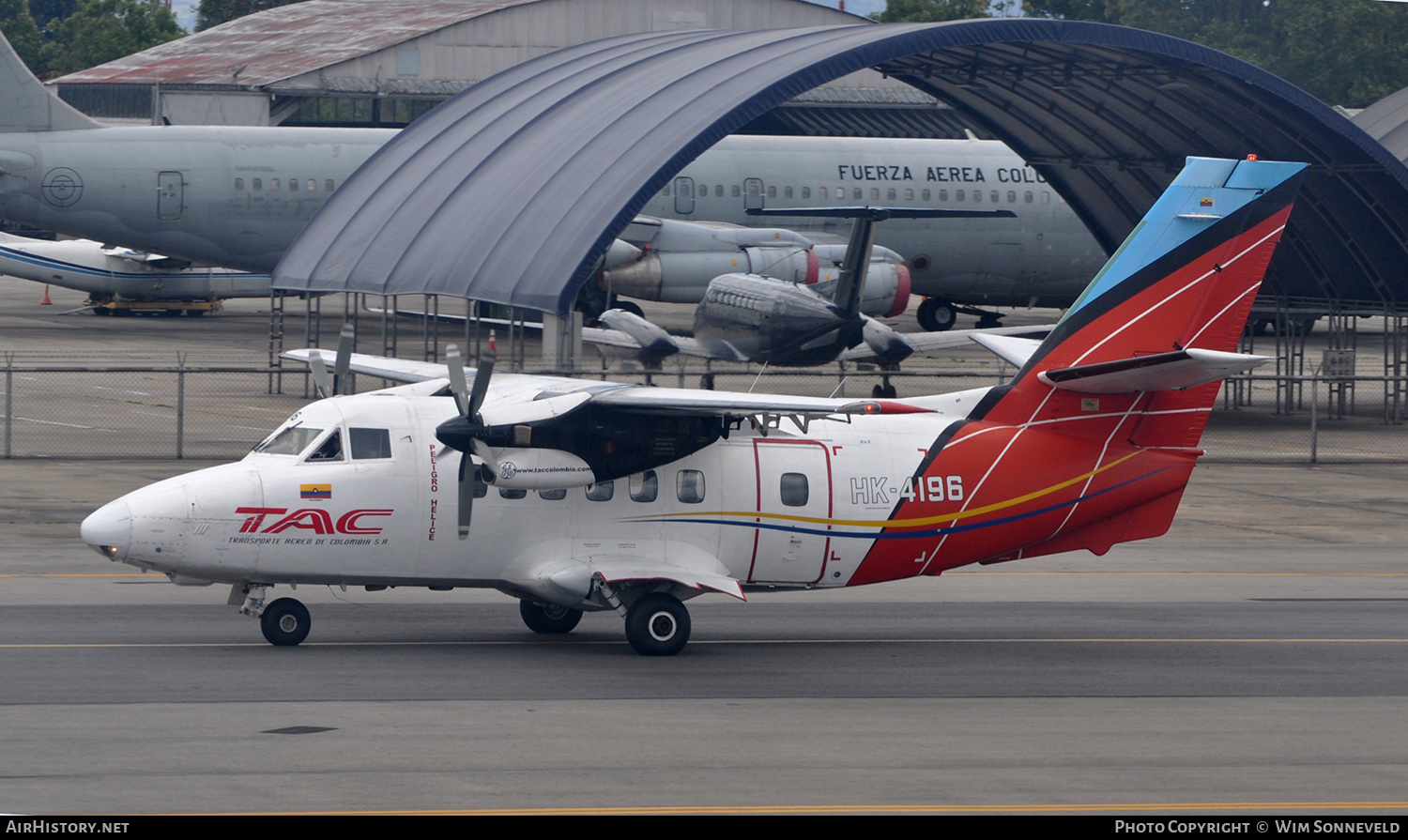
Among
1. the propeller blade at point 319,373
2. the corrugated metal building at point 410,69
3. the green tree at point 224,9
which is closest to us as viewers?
the propeller blade at point 319,373

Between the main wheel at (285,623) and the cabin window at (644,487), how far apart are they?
367 centimetres

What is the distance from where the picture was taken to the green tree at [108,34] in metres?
113

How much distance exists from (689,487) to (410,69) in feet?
204

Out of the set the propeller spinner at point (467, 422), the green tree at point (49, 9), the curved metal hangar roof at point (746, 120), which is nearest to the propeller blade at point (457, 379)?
the propeller spinner at point (467, 422)

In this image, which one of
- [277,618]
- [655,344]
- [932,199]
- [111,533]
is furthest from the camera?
[932,199]

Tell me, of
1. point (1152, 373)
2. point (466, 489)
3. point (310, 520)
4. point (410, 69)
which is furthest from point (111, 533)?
point (410, 69)

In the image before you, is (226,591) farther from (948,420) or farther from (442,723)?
(948,420)

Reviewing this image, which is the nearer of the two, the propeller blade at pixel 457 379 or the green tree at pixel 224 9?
the propeller blade at pixel 457 379

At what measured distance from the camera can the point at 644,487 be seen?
17.3 meters

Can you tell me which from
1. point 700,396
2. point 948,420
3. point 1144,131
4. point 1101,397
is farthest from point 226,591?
point 1144,131

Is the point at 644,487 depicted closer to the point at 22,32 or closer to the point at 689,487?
the point at 689,487

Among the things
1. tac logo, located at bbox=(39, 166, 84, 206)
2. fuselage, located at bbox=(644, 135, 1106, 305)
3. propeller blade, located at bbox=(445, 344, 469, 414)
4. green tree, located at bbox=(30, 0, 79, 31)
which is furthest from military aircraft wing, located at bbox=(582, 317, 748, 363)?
green tree, located at bbox=(30, 0, 79, 31)

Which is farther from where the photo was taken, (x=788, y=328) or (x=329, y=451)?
(x=788, y=328)

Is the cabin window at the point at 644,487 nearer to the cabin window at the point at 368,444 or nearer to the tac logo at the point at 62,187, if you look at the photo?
the cabin window at the point at 368,444
